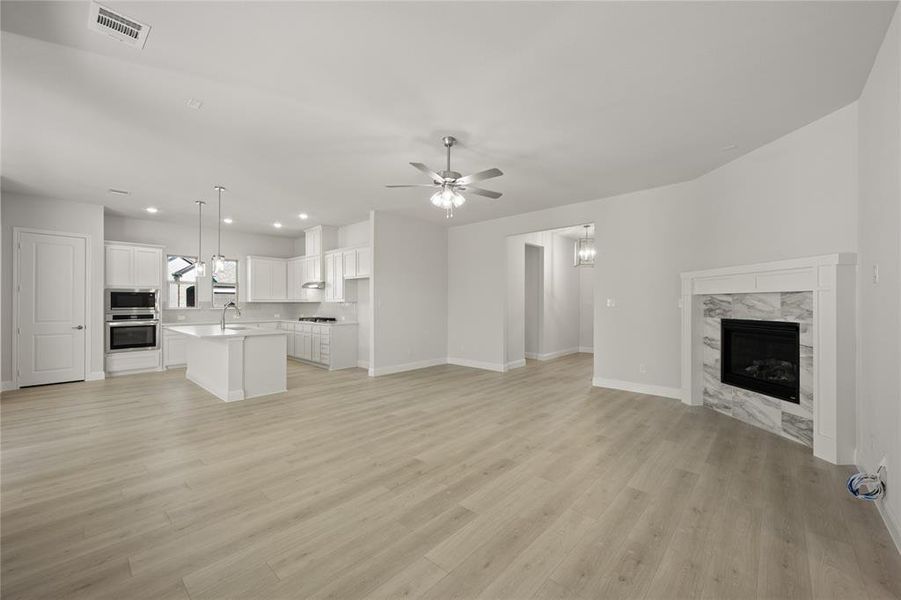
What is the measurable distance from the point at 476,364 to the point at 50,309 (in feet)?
23.8

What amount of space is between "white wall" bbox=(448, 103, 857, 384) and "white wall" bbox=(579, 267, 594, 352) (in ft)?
12.3

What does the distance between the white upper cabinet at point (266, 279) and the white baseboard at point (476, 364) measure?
465 cm

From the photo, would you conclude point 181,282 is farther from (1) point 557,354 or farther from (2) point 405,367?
(1) point 557,354

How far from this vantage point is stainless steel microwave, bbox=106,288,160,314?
6656 millimetres

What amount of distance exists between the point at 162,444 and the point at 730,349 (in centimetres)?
619

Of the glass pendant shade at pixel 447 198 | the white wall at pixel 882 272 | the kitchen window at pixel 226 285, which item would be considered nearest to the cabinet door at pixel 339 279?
the kitchen window at pixel 226 285

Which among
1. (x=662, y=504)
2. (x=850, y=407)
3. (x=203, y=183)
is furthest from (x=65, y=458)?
(x=850, y=407)

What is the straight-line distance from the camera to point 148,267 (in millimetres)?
7160

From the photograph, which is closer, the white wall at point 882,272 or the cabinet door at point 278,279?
the white wall at point 882,272

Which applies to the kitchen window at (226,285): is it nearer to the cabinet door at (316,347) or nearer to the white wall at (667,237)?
the cabinet door at (316,347)

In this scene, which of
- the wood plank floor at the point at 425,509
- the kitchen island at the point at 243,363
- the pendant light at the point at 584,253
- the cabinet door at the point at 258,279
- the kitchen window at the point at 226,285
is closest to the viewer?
the wood plank floor at the point at 425,509

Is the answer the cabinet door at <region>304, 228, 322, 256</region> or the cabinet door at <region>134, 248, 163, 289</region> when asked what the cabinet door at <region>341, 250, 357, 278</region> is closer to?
the cabinet door at <region>304, 228, 322, 256</region>

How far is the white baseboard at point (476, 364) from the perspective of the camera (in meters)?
7.14

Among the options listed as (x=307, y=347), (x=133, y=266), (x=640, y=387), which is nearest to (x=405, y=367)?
(x=307, y=347)
